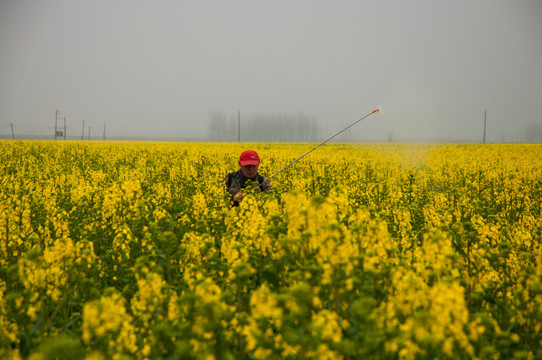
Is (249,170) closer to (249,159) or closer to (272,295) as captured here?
(249,159)

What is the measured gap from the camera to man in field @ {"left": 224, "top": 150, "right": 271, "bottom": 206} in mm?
7441

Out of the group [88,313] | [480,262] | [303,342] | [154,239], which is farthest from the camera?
[154,239]

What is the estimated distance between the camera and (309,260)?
2998 mm

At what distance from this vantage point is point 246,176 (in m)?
7.84

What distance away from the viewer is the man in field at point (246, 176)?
7441mm

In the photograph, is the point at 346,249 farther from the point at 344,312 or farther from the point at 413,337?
the point at 413,337

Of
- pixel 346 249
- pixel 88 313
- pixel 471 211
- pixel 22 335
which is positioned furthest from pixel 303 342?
pixel 471 211

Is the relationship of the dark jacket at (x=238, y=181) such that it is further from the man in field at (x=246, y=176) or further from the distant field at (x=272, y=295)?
the distant field at (x=272, y=295)

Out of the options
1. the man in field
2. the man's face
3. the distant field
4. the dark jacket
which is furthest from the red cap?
the distant field

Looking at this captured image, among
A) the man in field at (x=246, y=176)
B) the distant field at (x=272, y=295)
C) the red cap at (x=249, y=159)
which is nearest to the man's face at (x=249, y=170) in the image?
the man in field at (x=246, y=176)

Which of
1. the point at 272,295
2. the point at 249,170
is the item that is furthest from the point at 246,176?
the point at 272,295

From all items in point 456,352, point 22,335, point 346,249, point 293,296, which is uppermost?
point 346,249

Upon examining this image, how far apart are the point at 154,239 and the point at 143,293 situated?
1.87 meters

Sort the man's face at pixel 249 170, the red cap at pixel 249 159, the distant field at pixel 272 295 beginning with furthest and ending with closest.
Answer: the man's face at pixel 249 170, the red cap at pixel 249 159, the distant field at pixel 272 295
